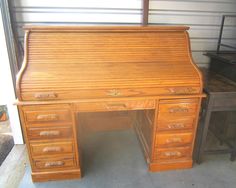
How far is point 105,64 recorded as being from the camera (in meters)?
1.68

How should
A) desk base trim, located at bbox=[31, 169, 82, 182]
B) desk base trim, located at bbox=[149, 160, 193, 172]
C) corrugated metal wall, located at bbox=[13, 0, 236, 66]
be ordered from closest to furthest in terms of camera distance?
desk base trim, located at bbox=[31, 169, 82, 182], desk base trim, located at bbox=[149, 160, 193, 172], corrugated metal wall, located at bbox=[13, 0, 236, 66]

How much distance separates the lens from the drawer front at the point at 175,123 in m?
1.78

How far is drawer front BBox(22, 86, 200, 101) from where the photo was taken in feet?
4.99

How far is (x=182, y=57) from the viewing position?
5.91 ft

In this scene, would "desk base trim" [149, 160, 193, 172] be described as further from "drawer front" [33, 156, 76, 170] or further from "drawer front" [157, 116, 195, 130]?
"drawer front" [33, 156, 76, 170]

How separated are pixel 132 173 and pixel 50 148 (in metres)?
0.81

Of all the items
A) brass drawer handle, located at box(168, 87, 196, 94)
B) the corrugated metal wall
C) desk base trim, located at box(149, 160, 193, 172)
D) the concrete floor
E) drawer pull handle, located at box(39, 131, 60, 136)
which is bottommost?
the concrete floor

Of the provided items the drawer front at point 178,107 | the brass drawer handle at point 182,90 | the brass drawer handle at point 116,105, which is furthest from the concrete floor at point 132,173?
the brass drawer handle at point 182,90

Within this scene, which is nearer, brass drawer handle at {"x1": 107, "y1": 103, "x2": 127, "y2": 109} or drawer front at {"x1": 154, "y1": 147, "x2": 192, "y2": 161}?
brass drawer handle at {"x1": 107, "y1": 103, "x2": 127, "y2": 109}

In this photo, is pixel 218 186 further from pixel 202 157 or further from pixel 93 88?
pixel 93 88

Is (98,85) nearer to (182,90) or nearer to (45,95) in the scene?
(45,95)

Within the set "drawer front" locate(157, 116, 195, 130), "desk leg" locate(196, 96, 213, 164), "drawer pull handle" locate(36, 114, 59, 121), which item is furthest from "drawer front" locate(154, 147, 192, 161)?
"drawer pull handle" locate(36, 114, 59, 121)

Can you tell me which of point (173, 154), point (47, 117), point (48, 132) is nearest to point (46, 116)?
point (47, 117)

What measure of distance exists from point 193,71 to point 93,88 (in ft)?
2.80
